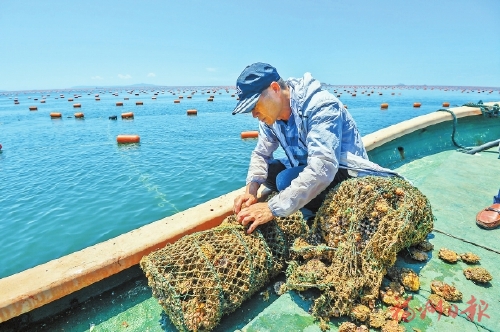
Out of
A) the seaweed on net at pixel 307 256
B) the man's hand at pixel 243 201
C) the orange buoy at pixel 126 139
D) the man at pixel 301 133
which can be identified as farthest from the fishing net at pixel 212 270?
the orange buoy at pixel 126 139

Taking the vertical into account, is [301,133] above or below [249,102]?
below

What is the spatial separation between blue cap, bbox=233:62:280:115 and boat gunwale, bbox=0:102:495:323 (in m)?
1.17

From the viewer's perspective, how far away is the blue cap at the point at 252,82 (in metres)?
1.93

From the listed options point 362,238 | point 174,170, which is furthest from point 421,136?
point 174,170

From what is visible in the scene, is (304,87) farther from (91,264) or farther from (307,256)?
(91,264)

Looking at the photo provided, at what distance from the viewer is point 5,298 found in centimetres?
168

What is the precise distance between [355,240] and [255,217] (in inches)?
27.7

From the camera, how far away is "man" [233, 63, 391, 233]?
1.84 metres

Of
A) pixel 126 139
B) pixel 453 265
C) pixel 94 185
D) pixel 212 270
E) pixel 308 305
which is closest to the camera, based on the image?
pixel 212 270

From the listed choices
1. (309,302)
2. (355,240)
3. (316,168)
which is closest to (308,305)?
(309,302)

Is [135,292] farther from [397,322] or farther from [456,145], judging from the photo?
[456,145]

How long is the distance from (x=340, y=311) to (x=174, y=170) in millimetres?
9264

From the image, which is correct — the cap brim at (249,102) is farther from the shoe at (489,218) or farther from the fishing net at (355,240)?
the shoe at (489,218)

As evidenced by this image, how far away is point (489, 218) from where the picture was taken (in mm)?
2490
